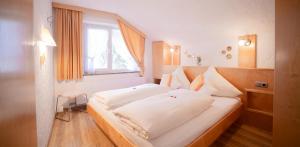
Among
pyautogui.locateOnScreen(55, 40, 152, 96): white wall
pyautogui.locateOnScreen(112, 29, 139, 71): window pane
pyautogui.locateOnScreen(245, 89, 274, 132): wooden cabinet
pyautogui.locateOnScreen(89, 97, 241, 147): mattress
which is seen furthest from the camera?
pyautogui.locateOnScreen(112, 29, 139, 71): window pane

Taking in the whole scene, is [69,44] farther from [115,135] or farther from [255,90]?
[255,90]

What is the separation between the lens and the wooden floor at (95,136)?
7.00 feet

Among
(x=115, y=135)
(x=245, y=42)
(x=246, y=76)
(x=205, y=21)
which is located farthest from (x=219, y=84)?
(x=115, y=135)

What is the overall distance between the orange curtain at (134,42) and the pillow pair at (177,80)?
1127 mm

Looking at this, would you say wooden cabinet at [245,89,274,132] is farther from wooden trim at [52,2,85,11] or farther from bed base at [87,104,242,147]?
wooden trim at [52,2,85,11]

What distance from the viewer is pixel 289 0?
0.98 m

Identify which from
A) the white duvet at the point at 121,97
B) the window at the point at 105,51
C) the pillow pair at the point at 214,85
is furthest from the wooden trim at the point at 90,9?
the pillow pair at the point at 214,85

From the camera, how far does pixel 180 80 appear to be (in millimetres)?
3848

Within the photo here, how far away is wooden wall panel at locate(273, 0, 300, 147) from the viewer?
96 cm

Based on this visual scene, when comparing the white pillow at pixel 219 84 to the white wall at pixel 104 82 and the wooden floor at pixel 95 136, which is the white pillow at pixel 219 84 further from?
the white wall at pixel 104 82

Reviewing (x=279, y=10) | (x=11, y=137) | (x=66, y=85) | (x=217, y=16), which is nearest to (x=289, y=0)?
(x=279, y=10)

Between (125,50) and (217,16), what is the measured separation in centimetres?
284

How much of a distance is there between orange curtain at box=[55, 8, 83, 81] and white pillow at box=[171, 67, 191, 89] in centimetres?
238

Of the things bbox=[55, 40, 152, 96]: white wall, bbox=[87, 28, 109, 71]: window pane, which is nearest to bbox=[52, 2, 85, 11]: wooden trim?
bbox=[87, 28, 109, 71]: window pane
